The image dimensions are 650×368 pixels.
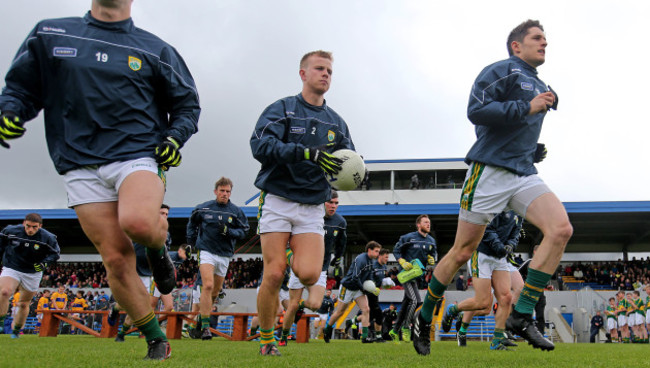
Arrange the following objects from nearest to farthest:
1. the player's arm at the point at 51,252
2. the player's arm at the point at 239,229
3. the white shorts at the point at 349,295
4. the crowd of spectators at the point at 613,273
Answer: the player's arm at the point at 51,252 → the player's arm at the point at 239,229 → the white shorts at the point at 349,295 → the crowd of spectators at the point at 613,273

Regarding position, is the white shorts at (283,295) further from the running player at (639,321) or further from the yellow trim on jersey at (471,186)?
the running player at (639,321)

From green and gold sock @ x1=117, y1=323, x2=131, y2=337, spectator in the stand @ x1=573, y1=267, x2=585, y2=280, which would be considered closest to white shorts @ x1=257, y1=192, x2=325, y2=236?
green and gold sock @ x1=117, y1=323, x2=131, y2=337

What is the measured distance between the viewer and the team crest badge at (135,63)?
373cm

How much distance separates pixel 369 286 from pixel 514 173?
748cm

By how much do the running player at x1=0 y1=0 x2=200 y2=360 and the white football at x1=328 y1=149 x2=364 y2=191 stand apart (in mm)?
1390

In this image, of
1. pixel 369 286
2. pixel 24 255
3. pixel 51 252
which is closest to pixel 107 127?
pixel 51 252

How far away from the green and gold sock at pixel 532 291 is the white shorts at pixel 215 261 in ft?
21.8

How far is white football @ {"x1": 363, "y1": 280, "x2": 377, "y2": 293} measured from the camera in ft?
37.5

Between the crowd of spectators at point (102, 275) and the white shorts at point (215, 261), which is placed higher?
the white shorts at point (215, 261)

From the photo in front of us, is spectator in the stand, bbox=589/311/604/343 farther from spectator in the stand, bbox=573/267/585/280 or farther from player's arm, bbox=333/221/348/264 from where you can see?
player's arm, bbox=333/221/348/264

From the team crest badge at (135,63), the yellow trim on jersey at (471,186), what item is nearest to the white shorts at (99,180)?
the team crest badge at (135,63)

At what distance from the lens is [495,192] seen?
4410 millimetres

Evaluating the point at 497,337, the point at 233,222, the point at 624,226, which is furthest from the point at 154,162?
the point at 624,226

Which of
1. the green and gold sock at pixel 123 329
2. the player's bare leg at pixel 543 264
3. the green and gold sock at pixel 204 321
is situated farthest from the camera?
the green and gold sock at pixel 204 321
